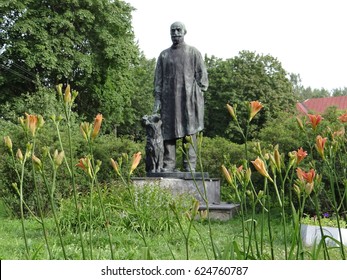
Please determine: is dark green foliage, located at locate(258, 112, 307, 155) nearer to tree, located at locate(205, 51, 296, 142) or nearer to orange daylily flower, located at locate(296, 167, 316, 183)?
orange daylily flower, located at locate(296, 167, 316, 183)

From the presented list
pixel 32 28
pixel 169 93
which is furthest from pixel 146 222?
pixel 32 28

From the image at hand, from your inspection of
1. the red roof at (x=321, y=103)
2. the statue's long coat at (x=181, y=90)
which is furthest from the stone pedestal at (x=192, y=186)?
the red roof at (x=321, y=103)

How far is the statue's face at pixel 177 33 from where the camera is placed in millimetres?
9898

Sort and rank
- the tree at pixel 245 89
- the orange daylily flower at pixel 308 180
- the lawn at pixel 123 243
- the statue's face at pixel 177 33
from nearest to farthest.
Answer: the orange daylily flower at pixel 308 180 < the lawn at pixel 123 243 < the statue's face at pixel 177 33 < the tree at pixel 245 89

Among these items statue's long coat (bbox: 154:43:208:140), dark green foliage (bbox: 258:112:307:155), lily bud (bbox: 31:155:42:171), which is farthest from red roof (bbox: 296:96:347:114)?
lily bud (bbox: 31:155:42:171)

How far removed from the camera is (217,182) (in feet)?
32.7

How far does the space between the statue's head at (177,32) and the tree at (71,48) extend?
11.1 metres

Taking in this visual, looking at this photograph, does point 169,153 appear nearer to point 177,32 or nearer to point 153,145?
point 153,145

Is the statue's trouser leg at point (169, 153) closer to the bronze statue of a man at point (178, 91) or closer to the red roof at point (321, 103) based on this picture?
the bronze statue of a man at point (178, 91)

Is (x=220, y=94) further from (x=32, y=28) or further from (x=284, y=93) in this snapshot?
(x=32, y=28)

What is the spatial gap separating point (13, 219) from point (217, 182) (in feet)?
12.7

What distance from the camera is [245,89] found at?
3275cm

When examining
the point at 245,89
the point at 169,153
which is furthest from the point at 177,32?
the point at 245,89
